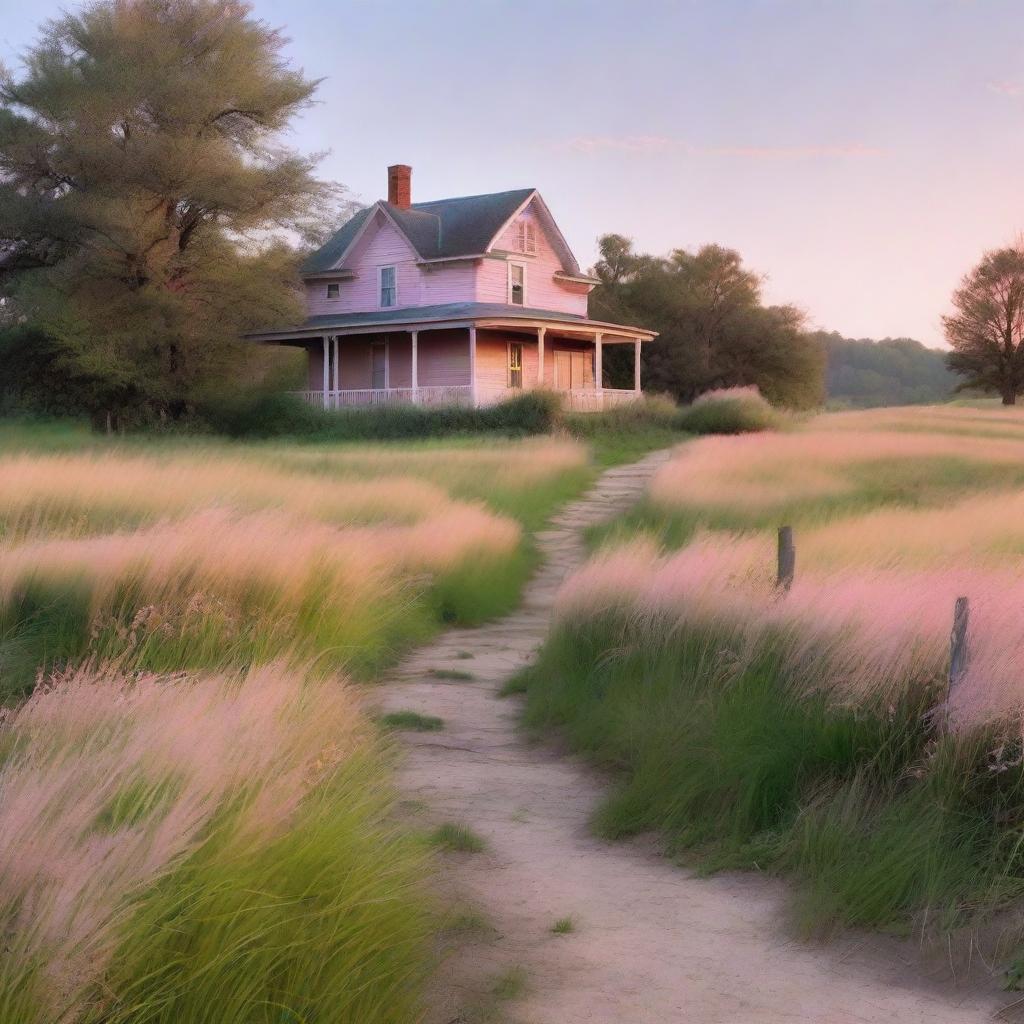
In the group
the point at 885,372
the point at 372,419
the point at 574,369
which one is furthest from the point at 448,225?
the point at 885,372

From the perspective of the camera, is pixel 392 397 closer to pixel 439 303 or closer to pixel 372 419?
pixel 372 419

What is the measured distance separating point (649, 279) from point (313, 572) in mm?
53362

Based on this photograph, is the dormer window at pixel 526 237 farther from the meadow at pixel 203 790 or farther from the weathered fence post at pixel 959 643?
the weathered fence post at pixel 959 643

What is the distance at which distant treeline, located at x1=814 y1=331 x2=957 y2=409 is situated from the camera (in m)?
112

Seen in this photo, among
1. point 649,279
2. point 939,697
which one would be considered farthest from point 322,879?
point 649,279

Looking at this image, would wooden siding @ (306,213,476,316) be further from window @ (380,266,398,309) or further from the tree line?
the tree line

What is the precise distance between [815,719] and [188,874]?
3462 mm

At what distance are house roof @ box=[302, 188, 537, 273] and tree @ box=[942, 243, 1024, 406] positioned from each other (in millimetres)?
29993

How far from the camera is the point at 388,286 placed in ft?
129

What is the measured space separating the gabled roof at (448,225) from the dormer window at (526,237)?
32.3 inches

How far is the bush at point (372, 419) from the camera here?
31.5m

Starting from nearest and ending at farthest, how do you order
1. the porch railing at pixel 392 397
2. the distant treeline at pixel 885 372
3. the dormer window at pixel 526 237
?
the porch railing at pixel 392 397
the dormer window at pixel 526 237
the distant treeline at pixel 885 372

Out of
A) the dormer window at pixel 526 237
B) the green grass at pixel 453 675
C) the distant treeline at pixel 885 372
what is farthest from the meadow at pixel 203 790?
the distant treeline at pixel 885 372

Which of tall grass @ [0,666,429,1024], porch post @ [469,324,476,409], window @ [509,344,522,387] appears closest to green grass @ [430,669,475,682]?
tall grass @ [0,666,429,1024]
